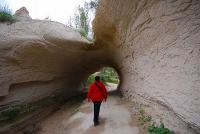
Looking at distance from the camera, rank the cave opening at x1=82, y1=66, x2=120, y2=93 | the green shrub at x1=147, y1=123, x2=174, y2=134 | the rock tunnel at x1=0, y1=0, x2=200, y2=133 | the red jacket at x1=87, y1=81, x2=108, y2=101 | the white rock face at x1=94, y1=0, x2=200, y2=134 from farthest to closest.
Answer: the cave opening at x1=82, y1=66, x2=120, y2=93 → the red jacket at x1=87, y1=81, x2=108, y2=101 → the green shrub at x1=147, y1=123, x2=174, y2=134 → the rock tunnel at x1=0, y1=0, x2=200, y2=133 → the white rock face at x1=94, y1=0, x2=200, y2=134

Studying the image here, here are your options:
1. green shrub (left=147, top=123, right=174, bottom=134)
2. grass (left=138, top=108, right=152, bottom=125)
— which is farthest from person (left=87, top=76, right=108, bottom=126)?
green shrub (left=147, top=123, right=174, bottom=134)

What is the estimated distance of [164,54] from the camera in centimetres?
435

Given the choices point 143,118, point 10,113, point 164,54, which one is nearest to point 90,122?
point 143,118

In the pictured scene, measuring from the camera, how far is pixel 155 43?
15.5 ft

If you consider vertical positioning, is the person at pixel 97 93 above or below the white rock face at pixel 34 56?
below

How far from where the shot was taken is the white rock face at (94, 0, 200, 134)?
3.56 metres

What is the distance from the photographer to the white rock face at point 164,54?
356 centimetres

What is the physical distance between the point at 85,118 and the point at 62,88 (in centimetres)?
351

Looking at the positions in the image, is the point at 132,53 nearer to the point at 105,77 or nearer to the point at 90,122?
the point at 90,122

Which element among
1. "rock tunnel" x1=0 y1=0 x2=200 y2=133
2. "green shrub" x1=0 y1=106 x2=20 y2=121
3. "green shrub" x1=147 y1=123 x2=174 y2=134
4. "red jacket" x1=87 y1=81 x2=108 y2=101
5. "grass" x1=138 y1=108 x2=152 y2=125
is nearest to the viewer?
"rock tunnel" x1=0 y1=0 x2=200 y2=133

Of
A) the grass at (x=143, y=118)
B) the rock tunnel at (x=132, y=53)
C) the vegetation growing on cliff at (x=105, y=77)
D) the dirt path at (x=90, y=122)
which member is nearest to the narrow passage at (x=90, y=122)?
the dirt path at (x=90, y=122)

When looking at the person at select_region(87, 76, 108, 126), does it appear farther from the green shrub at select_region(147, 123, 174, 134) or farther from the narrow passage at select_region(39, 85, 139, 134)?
the green shrub at select_region(147, 123, 174, 134)

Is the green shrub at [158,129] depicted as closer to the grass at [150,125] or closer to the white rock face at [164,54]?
the grass at [150,125]

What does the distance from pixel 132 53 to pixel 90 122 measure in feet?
8.41
